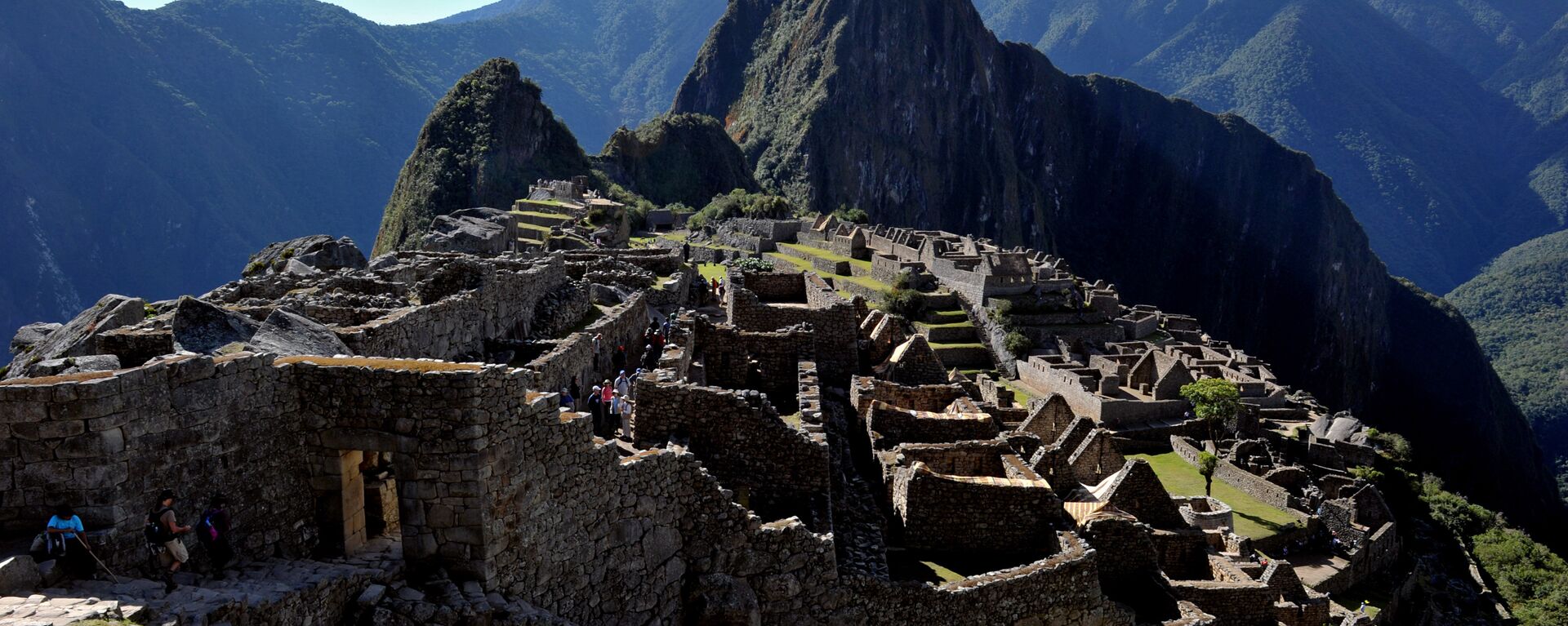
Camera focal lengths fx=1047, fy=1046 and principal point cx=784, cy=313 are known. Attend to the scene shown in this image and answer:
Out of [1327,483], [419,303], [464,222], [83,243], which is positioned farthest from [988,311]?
[83,243]

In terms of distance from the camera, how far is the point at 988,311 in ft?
200

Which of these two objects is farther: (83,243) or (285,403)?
(83,243)

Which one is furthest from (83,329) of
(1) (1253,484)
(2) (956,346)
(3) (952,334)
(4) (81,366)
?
(3) (952,334)

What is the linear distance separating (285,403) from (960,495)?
25.9 ft

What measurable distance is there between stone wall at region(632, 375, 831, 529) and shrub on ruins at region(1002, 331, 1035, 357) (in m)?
45.7

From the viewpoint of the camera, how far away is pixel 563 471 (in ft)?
26.7

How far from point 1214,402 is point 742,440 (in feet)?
114

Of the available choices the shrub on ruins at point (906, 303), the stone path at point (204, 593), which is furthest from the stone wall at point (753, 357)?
the shrub on ruins at point (906, 303)

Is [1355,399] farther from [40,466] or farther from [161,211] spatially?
[40,466]

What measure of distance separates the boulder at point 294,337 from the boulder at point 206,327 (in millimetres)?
141

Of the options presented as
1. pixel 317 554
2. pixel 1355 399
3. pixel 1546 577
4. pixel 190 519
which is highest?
pixel 190 519

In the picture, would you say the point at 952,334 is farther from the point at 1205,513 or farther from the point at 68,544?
the point at 68,544

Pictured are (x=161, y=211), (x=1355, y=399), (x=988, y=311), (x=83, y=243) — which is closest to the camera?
(x=988, y=311)

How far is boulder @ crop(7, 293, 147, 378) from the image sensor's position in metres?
12.2
